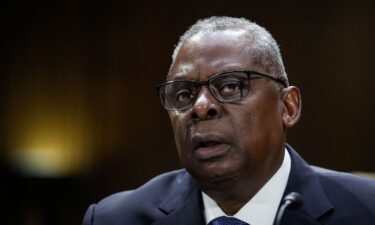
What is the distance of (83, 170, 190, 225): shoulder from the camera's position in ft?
6.14

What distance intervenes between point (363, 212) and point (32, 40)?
99.2 inches

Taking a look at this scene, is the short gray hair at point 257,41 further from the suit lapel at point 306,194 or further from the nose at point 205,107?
the suit lapel at point 306,194

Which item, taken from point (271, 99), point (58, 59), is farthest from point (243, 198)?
point (58, 59)

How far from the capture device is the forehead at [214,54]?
1.64 metres

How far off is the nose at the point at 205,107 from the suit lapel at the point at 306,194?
13.9 inches

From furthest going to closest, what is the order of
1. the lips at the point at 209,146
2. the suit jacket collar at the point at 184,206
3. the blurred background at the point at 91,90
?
the blurred background at the point at 91,90 < the suit jacket collar at the point at 184,206 < the lips at the point at 209,146

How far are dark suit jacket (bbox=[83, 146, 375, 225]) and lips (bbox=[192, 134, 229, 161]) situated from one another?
0.27 m

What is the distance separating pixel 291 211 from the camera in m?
1.67

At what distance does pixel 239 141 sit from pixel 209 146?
0.08 metres

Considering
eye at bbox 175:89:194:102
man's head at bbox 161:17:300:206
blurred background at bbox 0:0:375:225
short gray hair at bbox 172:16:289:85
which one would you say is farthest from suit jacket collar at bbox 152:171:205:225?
blurred background at bbox 0:0:375:225

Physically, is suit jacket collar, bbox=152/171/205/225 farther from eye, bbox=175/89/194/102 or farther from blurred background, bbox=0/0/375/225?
blurred background, bbox=0/0/375/225

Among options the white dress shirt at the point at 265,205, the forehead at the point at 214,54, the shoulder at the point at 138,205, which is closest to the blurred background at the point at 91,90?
the shoulder at the point at 138,205

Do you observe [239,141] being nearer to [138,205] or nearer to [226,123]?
[226,123]

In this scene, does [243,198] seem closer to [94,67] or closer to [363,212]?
[363,212]
